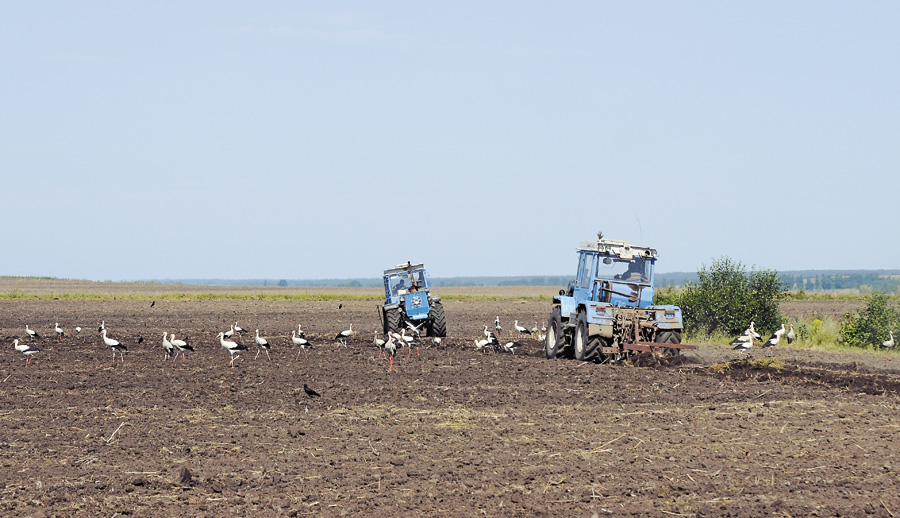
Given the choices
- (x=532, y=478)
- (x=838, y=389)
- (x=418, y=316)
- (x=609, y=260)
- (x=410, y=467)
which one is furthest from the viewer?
(x=418, y=316)

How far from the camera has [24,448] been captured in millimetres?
12117

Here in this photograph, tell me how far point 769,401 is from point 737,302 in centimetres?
1578

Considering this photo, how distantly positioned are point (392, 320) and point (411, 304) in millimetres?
1077

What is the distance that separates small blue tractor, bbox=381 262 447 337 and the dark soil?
689 cm

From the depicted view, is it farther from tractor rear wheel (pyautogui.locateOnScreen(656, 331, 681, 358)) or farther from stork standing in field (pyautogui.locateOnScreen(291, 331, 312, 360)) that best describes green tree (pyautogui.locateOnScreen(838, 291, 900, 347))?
stork standing in field (pyautogui.locateOnScreen(291, 331, 312, 360))

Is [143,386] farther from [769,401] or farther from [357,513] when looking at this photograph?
[769,401]

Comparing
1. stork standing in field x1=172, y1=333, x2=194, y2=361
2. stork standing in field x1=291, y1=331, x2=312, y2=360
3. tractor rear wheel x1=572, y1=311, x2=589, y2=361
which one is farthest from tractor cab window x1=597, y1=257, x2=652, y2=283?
stork standing in field x1=172, y1=333, x2=194, y2=361

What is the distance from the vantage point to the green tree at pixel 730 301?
3108cm

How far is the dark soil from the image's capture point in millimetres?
9391

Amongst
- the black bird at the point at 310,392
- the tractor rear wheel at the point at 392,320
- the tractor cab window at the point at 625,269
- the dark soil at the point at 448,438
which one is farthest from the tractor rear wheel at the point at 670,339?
the tractor rear wheel at the point at 392,320

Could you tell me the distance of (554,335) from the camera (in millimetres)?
23922

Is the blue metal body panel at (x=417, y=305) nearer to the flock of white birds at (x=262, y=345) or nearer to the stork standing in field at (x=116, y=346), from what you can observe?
the flock of white birds at (x=262, y=345)

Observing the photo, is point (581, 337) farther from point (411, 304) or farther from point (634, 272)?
point (411, 304)

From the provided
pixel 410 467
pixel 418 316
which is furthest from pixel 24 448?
pixel 418 316
